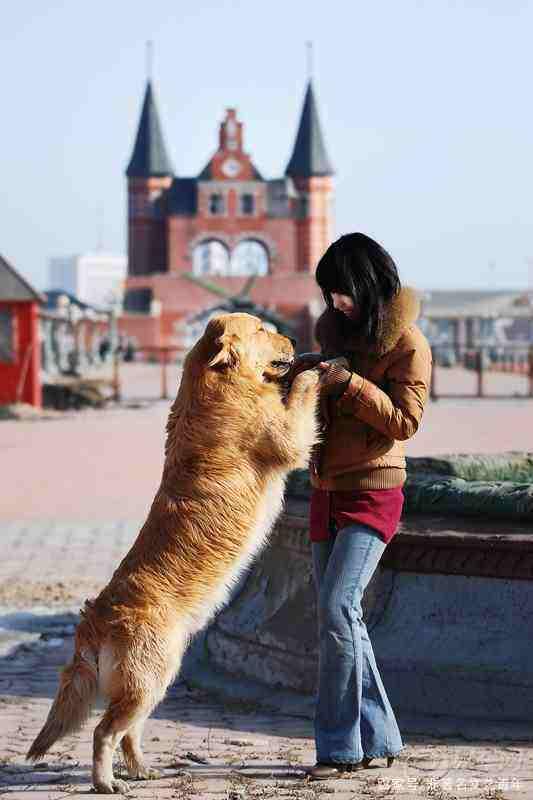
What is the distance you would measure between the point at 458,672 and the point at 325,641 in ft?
3.94

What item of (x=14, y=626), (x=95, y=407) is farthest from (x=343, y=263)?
(x=95, y=407)

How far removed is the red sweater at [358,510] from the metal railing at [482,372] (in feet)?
93.6

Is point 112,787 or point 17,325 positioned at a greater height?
point 17,325

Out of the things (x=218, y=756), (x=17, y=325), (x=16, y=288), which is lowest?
(x=218, y=756)

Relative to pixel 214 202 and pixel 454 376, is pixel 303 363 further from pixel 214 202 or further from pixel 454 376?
pixel 214 202

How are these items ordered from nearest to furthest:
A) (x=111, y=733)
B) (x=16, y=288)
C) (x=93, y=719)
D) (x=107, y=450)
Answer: (x=111, y=733) → (x=93, y=719) → (x=107, y=450) → (x=16, y=288)

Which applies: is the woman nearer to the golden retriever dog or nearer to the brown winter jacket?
the brown winter jacket

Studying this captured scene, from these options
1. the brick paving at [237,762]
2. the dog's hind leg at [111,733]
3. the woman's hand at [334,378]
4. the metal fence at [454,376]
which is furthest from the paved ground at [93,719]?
the metal fence at [454,376]

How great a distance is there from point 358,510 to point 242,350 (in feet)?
2.47

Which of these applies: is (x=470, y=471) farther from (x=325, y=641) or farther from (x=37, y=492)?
(x=37, y=492)

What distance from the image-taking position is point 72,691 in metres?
5.08

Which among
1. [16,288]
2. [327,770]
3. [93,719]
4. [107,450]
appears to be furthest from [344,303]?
[16,288]

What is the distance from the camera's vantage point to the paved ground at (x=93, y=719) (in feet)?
17.4

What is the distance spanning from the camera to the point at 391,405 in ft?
16.7
